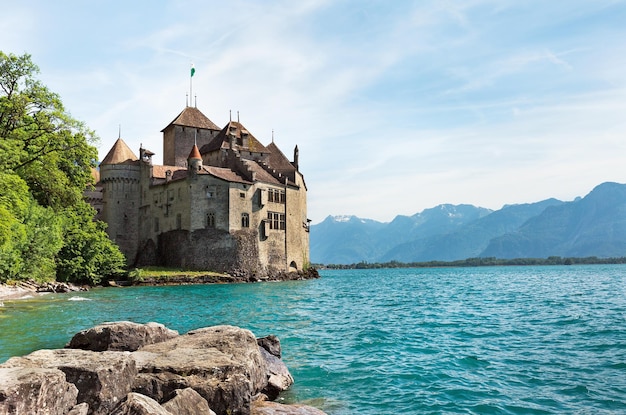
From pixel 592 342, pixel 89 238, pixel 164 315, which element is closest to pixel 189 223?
pixel 89 238

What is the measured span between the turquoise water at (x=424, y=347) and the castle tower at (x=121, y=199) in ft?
134

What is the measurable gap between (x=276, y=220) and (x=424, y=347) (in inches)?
2225

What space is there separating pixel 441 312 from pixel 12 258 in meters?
28.1

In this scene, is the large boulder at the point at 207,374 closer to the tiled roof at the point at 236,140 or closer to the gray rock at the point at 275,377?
the gray rock at the point at 275,377

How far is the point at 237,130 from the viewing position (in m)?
81.6

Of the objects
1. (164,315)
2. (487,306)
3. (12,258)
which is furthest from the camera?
(12,258)

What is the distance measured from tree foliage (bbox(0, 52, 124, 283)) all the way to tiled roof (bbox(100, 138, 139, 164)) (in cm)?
2525

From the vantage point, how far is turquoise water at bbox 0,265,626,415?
40.9ft

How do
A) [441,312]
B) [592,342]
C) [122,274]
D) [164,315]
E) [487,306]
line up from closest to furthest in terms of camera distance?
[592,342], [164,315], [441,312], [487,306], [122,274]

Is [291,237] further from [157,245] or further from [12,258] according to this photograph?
[12,258]

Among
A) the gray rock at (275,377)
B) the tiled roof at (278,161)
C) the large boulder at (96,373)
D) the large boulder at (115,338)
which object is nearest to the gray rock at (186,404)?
the large boulder at (96,373)

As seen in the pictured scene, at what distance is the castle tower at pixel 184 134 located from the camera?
3182 inches

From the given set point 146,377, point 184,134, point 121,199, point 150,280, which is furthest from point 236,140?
point 146,377

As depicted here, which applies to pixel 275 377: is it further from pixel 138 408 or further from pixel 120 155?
pixel 120 155
